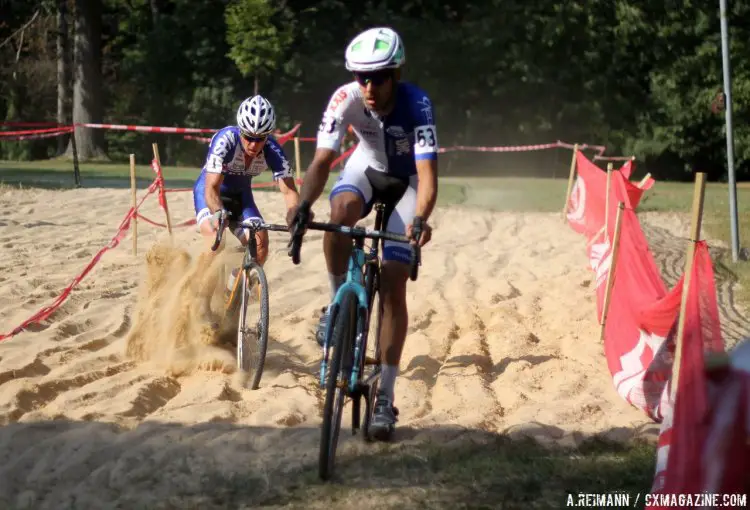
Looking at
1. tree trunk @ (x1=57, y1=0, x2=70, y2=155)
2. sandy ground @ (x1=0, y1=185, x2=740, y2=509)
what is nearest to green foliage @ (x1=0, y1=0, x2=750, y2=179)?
tree trunk @ (x1=57, y1=0, x2=70, y2=155)

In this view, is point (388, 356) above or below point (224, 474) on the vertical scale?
above

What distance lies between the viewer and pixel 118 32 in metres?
A: 49.3

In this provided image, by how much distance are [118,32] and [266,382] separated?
45180 millimetres

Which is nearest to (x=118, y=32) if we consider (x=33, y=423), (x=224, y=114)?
(x=224, y=114)

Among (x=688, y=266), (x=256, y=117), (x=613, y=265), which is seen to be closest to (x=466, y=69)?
(x=613, y=265)

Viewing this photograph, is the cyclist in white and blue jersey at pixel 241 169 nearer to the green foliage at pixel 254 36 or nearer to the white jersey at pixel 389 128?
the white jersey at pixel 389 128

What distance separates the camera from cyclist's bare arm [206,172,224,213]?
296 inches

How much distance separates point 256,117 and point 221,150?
0.48 m

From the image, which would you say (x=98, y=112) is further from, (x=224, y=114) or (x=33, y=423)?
(x=33, y=423)

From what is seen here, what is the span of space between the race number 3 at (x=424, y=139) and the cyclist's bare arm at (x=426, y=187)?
2.9 inches

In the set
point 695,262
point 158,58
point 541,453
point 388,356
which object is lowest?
point 541,453

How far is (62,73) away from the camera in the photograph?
41.6 meters

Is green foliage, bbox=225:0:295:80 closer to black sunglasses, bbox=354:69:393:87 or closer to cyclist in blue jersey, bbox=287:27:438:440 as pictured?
cyclist in blue jersey, bbox=287:27:438:440

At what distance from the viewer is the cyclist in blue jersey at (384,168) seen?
5516 mm
